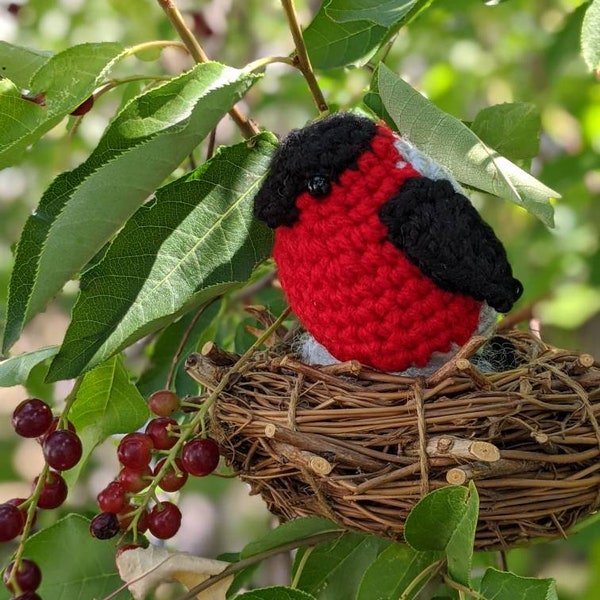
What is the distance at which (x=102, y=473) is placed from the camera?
256cm

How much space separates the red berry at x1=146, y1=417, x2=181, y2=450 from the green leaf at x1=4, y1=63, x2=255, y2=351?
17 centimetres

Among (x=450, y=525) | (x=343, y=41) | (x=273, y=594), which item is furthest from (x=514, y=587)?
(x=343, y=41)

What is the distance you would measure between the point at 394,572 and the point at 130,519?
0.26 meters

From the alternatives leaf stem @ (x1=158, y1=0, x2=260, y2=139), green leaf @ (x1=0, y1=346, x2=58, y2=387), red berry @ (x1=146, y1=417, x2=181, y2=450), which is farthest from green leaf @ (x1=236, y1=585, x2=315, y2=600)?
leaf stem @ (x1=158, y1=0, x2=260, y2=139)

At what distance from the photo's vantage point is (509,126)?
1.06 m

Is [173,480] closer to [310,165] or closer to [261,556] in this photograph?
[261,556]

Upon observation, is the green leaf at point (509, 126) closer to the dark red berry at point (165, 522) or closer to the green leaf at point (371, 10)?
the green leaf at point (371, 10)

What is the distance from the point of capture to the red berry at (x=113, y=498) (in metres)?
0.90

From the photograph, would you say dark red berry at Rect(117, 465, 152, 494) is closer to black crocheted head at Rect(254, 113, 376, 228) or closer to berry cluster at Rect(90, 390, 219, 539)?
berry cluster at Rect(90, 390, 219, 539)

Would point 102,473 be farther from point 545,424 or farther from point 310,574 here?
point 545,424

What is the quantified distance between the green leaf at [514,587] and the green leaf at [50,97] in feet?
1.77

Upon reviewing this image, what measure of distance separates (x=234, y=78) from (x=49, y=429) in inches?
15.4

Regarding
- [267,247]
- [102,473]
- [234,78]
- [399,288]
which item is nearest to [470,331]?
[399,288]

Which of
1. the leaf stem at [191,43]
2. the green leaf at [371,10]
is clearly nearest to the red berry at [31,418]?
the leaf stem at [191,43]
